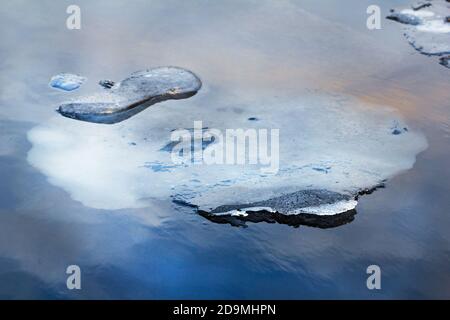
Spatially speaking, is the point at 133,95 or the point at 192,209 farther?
the point at 133,95

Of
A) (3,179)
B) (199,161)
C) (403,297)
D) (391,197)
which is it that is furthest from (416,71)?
(3,179)

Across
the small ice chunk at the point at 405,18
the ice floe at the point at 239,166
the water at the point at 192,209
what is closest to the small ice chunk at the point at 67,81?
the water at the point at 192,209

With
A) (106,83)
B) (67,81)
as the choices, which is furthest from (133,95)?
(67,81)

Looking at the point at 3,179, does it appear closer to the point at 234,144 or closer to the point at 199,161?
the point at 199,161

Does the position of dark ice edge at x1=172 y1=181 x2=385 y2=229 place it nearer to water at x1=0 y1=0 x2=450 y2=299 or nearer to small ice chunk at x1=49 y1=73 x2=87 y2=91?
water at x1=0 y1=0 x2=450 y2=299

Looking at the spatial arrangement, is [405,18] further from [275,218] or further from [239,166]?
[275,218]

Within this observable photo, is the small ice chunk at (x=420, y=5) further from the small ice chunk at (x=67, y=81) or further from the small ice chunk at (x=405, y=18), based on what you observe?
the small ice chunk at (x=67, y=81)
